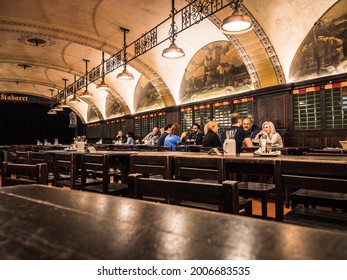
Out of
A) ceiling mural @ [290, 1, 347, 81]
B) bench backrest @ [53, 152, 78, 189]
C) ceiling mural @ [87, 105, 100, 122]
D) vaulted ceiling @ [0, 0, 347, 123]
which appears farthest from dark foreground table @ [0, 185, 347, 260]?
ceiling mural @ [87, 105, 100, 122]

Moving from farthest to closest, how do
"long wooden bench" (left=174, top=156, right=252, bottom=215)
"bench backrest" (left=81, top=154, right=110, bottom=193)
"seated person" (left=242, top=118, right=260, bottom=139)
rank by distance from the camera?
1. "seated person" (left=242, top=118, right=260, bottom=139)
2. "bench backrest" (left=81, top=154, right=110, bottom=193)
3. "long wooden bench" (left=174, top=156, right=252, bottom=215)

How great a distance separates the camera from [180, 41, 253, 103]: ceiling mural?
7.50 m

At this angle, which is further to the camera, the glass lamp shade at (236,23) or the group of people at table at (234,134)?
the group of people at table at (234,134)

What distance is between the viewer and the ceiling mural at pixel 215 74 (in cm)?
750

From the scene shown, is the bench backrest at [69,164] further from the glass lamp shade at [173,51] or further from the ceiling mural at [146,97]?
the ceiling mural at [146,97]

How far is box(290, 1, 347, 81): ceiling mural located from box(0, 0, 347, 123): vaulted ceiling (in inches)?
6.0

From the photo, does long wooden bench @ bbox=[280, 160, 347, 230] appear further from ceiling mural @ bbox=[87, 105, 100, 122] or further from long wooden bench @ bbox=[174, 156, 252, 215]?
A: ceiling mural @ bbox=[87, 105, 100, 122]

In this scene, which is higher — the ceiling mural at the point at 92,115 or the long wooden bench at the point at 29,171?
the ceiling mural at the point at 92,115

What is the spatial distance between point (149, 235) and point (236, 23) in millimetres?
3535

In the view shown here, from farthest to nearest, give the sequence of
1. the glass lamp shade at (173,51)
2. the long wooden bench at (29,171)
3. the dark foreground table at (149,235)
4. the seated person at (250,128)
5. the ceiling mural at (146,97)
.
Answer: the ceiling mural at (146,97)
the seated person at (250,128)
the glass lamp shade at (173,51)
the long wooden bench at (29,171)
the dark foreground table at (149,235)

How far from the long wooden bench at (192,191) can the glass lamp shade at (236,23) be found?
300cm

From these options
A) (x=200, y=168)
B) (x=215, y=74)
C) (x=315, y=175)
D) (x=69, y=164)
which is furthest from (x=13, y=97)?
(x=315, y=175)

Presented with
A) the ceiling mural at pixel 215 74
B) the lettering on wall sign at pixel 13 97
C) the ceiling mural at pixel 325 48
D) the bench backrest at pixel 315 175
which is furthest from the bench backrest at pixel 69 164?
the lettering on wall sign at pixel 13 97
